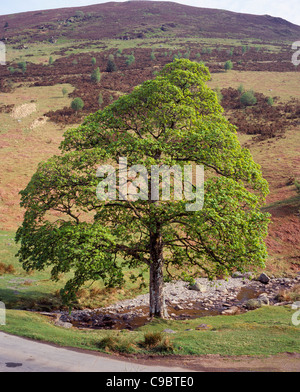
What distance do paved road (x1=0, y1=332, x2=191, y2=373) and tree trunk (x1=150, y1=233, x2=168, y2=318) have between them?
6106mm

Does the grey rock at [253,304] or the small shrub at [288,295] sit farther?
the small shrub at [288,295]

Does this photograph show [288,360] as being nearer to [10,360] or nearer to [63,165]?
[10,360]

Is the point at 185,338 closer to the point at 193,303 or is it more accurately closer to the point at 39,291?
the point at 193,303

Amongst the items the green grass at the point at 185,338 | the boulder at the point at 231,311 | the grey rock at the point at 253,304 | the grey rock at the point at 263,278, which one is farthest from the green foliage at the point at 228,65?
the green grass at the point at 185,338

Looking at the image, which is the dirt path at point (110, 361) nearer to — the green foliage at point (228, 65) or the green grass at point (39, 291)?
the green grass at point (39, 291)

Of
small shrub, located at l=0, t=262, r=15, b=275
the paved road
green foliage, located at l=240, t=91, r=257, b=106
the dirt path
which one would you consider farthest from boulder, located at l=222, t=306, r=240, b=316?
green foliage, located at l=240, t=91, r=257, b=106

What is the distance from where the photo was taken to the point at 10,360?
1026cm

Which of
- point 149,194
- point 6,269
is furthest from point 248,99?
point 149,194

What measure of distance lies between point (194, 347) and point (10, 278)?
16.1 metres

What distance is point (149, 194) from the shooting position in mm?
16266

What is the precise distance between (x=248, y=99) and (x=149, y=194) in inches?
2468

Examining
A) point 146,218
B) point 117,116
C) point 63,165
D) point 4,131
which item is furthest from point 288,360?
point 4,131

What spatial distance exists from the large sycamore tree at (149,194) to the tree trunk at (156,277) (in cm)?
5

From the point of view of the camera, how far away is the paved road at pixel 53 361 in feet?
32.7
